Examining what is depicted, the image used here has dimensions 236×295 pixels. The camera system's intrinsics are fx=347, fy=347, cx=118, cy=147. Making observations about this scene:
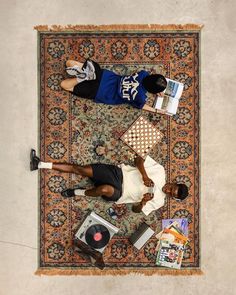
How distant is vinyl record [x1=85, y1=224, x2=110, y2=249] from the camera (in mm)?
3803

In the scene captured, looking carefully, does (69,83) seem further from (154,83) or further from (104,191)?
(104,191)

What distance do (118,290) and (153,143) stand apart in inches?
68.1

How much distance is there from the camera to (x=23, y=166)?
12.9 feet

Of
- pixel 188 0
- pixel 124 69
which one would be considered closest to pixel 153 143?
pixel 124 69

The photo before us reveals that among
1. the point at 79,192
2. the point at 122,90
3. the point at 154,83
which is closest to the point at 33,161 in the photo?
the point at 79,192

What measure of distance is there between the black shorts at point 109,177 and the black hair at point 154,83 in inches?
36.9

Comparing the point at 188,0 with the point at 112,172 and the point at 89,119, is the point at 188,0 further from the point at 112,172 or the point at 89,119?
the point at 112,172

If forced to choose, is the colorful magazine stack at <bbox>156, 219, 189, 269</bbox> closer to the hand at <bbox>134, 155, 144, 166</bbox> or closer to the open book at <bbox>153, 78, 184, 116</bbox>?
the hand at <bbox>134, 155, 144, 166</bbox>

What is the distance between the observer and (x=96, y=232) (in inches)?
150

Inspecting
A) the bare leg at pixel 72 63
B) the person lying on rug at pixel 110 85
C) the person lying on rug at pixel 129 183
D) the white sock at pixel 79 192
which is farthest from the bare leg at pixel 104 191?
the bare leg at pixel 72 63

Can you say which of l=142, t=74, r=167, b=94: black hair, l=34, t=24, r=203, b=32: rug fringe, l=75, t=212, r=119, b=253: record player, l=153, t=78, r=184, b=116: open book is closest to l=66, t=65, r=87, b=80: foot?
l=34, t=24, r=203, b=32: rug fringe

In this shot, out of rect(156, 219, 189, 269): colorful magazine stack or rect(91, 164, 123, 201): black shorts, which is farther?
rect(156, 219, 189, 269): colorful magazine stack

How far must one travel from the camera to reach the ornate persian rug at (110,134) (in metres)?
3.92

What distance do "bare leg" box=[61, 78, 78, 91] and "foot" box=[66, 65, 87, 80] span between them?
64 millimetres
